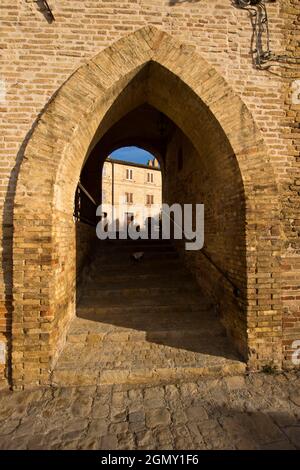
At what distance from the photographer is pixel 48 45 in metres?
3.55

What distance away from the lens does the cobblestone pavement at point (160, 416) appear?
8.02 ft

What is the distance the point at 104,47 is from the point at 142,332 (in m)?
4.51

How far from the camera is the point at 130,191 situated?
24.7 metres

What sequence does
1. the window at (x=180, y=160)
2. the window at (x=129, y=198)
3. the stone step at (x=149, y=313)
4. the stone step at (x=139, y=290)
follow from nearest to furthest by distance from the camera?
1. the stone step at (x=149, y=313)
2. the stone step at (x=139, y=290)
3. the window at (x=180, y=160)
4. the window at (x=129, y=198)

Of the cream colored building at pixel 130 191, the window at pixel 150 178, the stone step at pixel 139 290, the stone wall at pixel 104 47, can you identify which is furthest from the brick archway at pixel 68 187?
the window at pixel 150 178

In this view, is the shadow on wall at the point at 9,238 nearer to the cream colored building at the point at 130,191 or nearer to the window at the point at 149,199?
the cream colored building at the point at 130,191

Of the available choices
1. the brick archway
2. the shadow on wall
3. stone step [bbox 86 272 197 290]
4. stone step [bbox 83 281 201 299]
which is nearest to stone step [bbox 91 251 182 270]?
stone step [bbox 86 272 197 290]

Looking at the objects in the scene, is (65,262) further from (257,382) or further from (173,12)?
(173,12)

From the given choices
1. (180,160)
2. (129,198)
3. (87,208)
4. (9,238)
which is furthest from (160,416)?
(129,198)

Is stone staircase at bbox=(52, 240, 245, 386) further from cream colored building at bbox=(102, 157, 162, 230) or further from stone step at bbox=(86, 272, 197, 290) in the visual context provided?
cream colored building at bbox=(102, 157, 162, 230)

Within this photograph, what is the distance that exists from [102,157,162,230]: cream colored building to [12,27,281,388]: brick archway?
18.9m

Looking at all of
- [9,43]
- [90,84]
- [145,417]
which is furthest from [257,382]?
[9,43]

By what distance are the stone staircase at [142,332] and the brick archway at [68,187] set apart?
40cm

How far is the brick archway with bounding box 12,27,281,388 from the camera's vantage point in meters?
3.30
